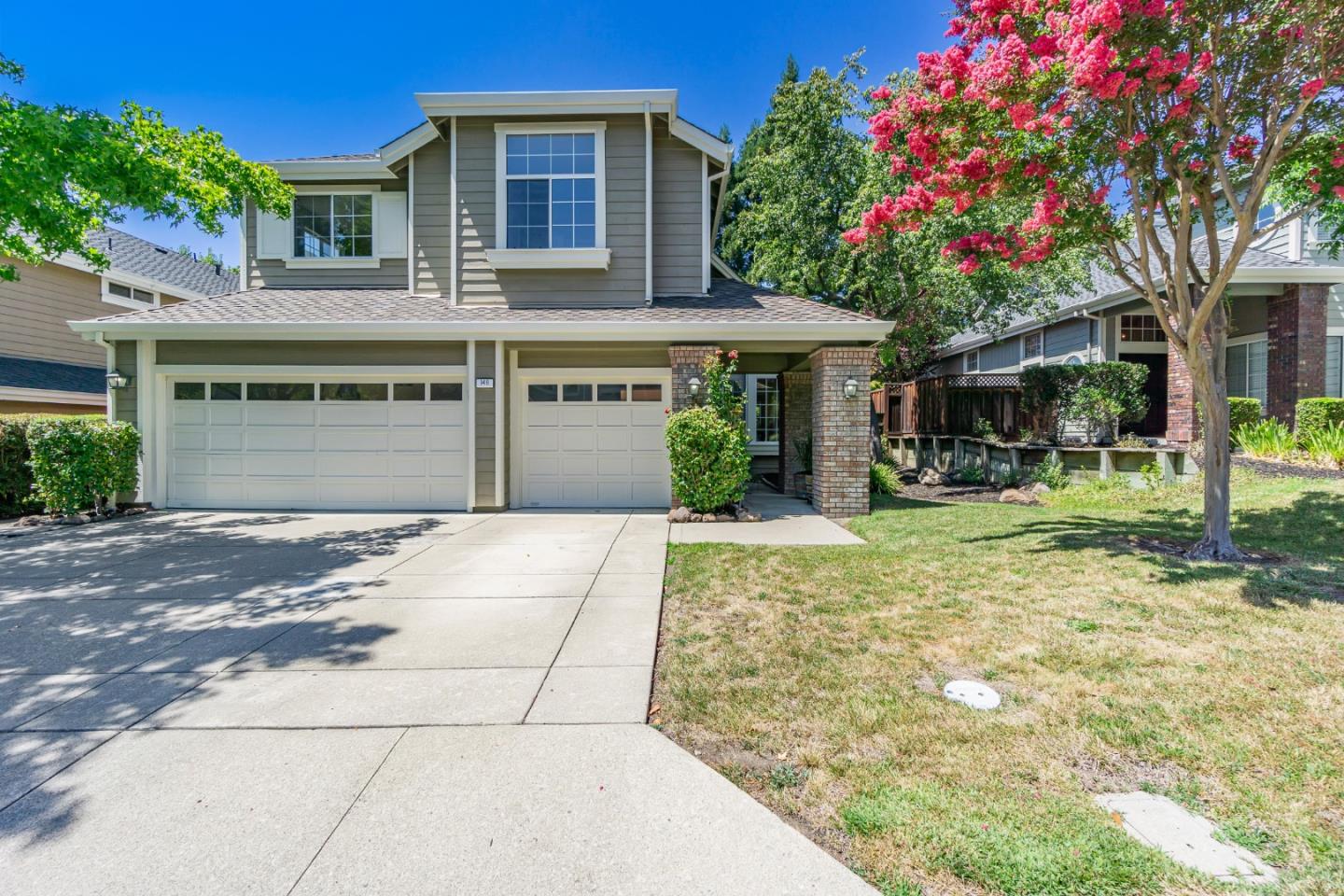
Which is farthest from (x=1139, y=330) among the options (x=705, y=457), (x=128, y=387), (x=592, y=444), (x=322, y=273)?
(x=128, y=387)

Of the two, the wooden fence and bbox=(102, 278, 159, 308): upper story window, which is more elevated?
bbox=(102, 278, 159, 308): upper story window

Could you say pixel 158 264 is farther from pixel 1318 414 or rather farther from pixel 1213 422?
pixel 1318 414

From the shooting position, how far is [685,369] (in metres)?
8.88

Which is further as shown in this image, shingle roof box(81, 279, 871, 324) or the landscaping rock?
the landscaping rock

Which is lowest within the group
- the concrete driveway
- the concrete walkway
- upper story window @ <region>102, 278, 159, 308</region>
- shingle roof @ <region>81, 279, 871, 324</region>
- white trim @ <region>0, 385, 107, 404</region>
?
the concrete driveway

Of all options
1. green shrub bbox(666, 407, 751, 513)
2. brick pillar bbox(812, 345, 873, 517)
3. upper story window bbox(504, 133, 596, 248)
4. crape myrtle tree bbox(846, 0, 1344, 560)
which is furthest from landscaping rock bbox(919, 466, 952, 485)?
upper story window bbox(504, 133, 596, 248)

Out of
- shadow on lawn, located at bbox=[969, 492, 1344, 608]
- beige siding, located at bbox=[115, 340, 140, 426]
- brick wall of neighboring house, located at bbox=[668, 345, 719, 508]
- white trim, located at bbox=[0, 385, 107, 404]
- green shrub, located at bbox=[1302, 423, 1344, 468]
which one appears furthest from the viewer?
white trim, located at bbox=[0, 385, 107, 404]

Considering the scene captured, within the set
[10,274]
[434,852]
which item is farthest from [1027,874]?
[10,274]

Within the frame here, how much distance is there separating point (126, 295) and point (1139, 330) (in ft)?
78.0

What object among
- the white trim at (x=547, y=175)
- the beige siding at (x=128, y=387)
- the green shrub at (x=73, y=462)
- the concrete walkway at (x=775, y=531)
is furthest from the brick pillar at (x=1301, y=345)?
the beige siding at (x=128, y=387)

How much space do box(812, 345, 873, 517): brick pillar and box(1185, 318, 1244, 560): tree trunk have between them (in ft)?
11.9

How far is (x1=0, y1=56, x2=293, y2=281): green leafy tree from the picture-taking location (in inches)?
240

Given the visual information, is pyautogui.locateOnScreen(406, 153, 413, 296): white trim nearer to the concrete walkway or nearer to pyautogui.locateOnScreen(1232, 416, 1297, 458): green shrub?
the concrete walkway

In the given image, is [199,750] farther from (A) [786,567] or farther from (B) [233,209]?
(B) [233,209]
